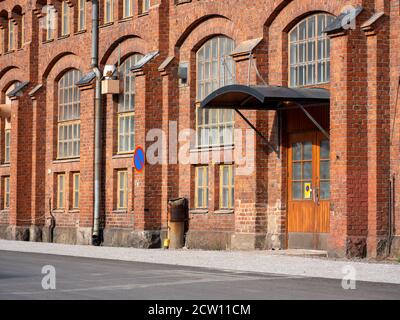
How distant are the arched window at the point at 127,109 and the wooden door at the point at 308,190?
8.21 metres

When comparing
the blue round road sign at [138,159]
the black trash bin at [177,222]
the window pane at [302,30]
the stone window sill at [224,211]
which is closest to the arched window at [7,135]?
the blue round road sign at [138,159]

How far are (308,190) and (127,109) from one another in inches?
377

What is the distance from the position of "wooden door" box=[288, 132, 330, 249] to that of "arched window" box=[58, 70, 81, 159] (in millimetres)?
12366

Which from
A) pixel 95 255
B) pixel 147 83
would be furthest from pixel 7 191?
pixel 95 255

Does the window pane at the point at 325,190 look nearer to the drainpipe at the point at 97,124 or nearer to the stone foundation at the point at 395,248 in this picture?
the stone foundation at the point at 395,248

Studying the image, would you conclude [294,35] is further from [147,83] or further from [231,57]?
[147,83]

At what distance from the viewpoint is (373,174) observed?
24828mm

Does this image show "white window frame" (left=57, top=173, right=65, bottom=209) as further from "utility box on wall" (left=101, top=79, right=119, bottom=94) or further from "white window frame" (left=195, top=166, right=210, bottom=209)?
"white window frame" (left=195, top=166, right=210, bottom=209)

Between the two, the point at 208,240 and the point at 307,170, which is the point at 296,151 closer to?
the point at 307,170

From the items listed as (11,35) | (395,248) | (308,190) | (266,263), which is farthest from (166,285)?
(11,35)

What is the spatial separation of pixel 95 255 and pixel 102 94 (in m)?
9.93

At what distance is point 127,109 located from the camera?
35.6 metres

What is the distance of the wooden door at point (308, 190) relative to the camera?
90.3 feet
